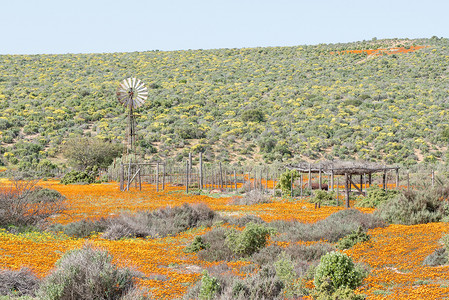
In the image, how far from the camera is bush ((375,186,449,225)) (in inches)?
635

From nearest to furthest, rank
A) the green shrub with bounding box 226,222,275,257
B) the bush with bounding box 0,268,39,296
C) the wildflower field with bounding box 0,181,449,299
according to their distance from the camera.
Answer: the bush with bounding box 0,268,39,296, the wildflower field with bounding box 0,181,449,299, the green shrub with bounding box 226,222,275,257

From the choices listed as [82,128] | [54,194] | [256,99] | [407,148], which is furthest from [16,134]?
[407,148]

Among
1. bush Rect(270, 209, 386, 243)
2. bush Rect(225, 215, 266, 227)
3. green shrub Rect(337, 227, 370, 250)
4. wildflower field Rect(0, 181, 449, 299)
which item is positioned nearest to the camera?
wildflower field Rect(0, 181, 449, 299)

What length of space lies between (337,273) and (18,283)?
5646mm

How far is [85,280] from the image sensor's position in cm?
749

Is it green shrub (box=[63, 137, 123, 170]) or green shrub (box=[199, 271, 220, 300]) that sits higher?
green shrub (box=[63, 137, 123, 170])

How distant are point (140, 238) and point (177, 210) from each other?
2850mm

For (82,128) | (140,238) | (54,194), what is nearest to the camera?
(140,238)

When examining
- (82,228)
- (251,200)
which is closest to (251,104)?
(251,200)

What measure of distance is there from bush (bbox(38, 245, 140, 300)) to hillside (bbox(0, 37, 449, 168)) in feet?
130

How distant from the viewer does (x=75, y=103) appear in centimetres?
6341

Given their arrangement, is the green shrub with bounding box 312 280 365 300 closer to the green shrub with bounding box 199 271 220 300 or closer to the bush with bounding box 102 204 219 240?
the green shrub with bounding box 199 271 220 300

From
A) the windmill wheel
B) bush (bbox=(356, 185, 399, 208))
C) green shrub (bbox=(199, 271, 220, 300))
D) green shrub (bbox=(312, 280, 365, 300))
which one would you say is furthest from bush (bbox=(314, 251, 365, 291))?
the windmill wheel

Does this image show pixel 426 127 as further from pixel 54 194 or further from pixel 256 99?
pixel 54 194
